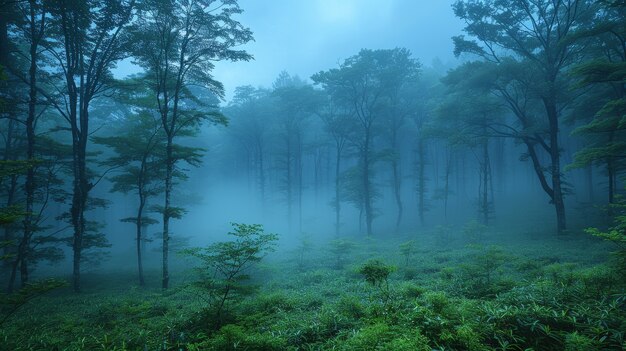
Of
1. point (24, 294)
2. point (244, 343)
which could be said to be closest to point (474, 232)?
point (244, 343)

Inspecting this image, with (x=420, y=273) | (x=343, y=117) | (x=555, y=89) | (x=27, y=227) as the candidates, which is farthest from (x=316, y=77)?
(x=27, y=227)

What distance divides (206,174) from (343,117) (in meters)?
37.4

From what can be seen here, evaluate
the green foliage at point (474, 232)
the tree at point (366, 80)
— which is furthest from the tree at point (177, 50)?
the green foliage at point (474, 232)

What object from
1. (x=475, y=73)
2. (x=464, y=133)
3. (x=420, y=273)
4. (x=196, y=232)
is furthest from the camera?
(x=196, y=232)

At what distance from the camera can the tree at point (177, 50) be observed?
14.4m

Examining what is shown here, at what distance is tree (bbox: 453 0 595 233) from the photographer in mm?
17875

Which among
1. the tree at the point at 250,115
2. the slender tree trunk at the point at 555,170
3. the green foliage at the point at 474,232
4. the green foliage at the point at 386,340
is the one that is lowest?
the green foliage at the point at 474,232

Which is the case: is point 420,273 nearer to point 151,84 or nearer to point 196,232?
point 151,84

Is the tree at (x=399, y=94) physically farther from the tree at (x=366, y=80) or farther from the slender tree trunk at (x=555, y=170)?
the slender tree trunk at (x=555, y=170)

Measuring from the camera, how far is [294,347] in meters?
5.82

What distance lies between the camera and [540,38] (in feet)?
61.3

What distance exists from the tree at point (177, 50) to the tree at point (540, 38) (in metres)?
15.8

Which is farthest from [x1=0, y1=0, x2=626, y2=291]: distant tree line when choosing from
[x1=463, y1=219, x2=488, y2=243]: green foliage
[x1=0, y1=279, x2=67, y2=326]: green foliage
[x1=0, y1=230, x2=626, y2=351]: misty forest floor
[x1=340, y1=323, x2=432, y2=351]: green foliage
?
[x1=340, y1=323, x2=432, y2=351]: green foliage

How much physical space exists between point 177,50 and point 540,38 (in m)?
23.5
